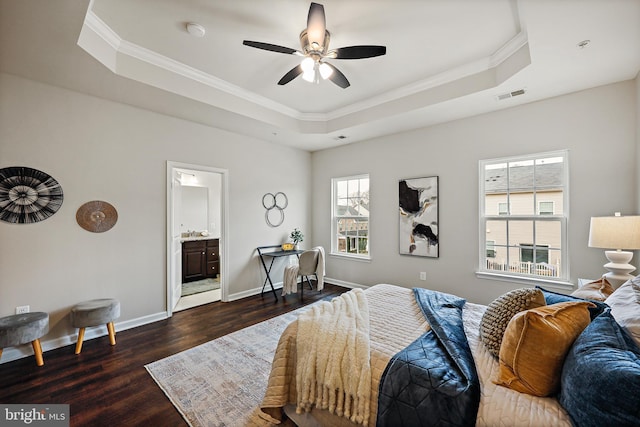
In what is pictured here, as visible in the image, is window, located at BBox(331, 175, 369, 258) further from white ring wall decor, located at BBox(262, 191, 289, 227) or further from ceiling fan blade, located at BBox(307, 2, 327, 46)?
ceiling fan blade, located at BBox(307, 2, 327, 46)

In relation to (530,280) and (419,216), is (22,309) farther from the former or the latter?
(530,280)

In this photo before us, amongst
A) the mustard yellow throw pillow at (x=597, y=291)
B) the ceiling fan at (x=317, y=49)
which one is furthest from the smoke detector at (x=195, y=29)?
the mustard yellow throw pillow at (x=597, y=291)

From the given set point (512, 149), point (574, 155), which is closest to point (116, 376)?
point (512, 149)

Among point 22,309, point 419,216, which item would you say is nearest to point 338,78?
point 419,216

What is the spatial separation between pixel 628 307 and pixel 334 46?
289 centimetres

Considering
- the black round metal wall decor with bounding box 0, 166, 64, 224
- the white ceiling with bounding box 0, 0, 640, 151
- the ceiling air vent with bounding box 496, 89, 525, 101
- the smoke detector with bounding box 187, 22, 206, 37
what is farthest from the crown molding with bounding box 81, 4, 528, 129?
the black round metal wall decor with bounding box 0, 166, 64, 224

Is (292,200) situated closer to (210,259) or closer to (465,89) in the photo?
(210,259)

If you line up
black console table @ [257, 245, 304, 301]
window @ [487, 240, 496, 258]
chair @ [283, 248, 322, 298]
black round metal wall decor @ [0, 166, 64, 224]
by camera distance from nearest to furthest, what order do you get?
black round metal wall decor @ [0, 166, 64, 224] < window @ [487, 240, 496, 258] < chair @ [283, 248, 322, 298] < black console table @ [257, 245, 304, 301]

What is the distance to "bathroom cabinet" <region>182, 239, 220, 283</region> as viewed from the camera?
17.7 ft

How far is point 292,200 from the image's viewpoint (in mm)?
5293

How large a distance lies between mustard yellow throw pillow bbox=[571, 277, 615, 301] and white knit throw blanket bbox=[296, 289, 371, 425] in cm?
162

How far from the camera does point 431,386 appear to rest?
4.00 ft

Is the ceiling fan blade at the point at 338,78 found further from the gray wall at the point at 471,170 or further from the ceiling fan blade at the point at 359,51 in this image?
the gray wall at the point at 471,170

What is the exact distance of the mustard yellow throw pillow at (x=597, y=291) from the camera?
6.05ft
